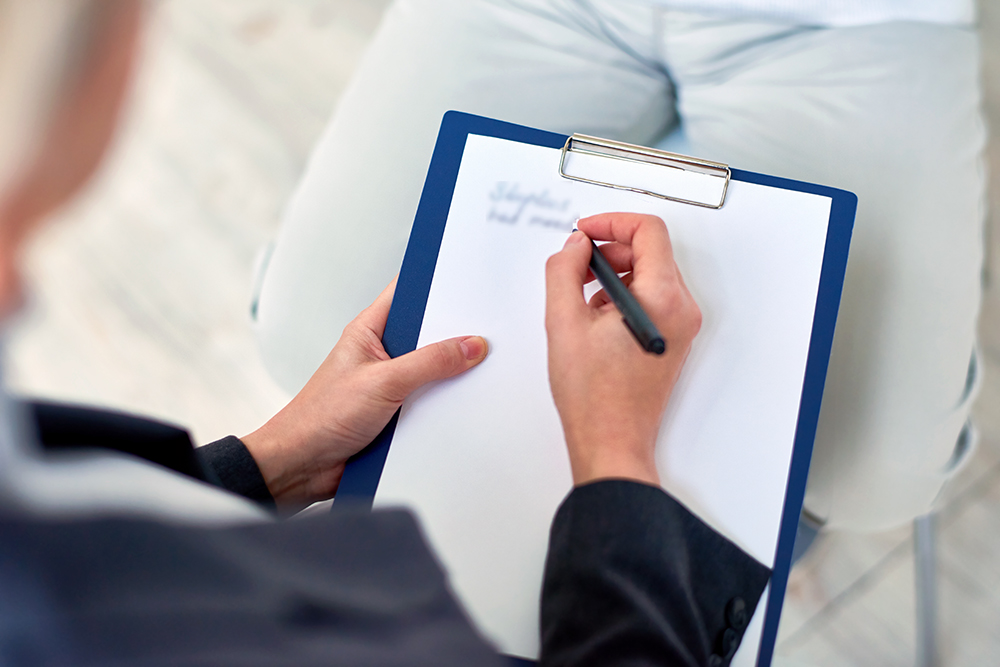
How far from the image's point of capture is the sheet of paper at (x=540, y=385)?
1.22 feet

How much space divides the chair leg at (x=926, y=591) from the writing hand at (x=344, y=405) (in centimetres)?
54

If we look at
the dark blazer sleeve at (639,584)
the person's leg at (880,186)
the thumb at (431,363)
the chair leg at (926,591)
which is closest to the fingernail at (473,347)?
the thumb at (431,363)

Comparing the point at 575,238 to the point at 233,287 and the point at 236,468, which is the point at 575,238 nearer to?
the point at 236,468

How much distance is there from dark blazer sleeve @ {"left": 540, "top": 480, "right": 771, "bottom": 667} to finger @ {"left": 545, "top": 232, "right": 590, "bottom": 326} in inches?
4.2

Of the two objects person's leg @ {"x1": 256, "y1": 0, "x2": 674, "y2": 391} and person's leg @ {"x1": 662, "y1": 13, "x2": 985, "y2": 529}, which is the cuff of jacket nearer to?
person's leg @ {"x1": 256, "y1": 0, "x2": 674, "y2": 391}

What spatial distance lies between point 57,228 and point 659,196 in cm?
34

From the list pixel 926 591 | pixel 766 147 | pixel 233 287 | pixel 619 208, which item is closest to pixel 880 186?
pixel 766 147

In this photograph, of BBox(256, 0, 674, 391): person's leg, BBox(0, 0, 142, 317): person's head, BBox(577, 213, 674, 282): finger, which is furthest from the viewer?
BBox(256, 0, 674, 391): person's leg

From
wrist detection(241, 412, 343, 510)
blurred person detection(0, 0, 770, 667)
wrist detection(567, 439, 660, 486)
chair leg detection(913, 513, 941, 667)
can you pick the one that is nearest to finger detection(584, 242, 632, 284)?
blurred person detection(0, 0, 770, 667)

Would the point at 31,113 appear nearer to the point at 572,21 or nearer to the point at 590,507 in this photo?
the point at 590,507

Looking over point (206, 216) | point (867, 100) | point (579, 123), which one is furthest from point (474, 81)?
point (206, 216)

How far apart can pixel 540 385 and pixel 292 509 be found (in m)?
0.20

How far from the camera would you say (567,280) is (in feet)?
1.30

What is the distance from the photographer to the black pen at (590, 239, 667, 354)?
353 mm
